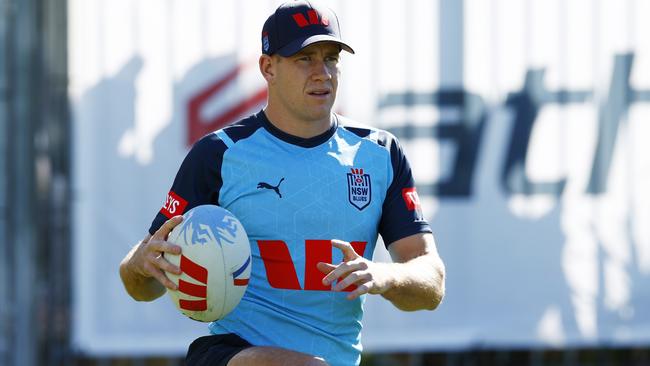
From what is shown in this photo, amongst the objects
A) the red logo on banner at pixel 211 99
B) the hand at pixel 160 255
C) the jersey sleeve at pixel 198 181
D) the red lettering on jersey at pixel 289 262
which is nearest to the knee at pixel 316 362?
the red lettering on jersey at pixel 289 262

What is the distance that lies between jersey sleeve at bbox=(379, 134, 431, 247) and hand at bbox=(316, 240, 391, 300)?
60 centimetres

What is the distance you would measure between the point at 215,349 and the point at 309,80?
104 cm

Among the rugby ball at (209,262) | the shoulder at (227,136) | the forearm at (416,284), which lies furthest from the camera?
the shoulder at (227,136)

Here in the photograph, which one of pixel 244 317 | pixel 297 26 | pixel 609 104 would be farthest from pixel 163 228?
pixel 609 104

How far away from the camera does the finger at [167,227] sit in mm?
4160

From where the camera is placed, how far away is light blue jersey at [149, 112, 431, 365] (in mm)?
4500

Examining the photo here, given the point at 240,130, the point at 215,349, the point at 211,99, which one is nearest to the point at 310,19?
the point at 240,130

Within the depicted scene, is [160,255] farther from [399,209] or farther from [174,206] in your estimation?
[399,209]

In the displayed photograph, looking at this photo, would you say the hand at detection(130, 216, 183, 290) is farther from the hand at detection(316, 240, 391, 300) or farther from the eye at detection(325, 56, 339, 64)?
the eye at detection(325, 56, 339, 64)

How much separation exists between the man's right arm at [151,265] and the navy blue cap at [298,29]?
0.81 m

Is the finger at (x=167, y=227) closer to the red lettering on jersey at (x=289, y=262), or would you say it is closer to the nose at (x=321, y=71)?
the red lettering on jersey at (x=289, y=262)

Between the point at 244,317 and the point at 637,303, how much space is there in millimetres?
4033

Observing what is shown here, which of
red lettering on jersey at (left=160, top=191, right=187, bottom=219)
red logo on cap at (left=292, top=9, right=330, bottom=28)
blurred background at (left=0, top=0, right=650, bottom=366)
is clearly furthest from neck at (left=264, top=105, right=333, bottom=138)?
blurred background at (left=0, top=0, right=650, bottom=366)

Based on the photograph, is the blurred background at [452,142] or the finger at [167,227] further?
the blurred background at [452,142]
